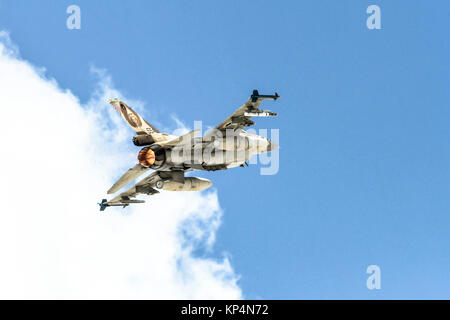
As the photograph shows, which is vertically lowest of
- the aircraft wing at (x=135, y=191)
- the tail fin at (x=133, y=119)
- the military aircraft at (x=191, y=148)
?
the aircraft wing at (x=135, y=191)

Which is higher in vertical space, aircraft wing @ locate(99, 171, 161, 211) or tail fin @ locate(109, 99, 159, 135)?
tail fin @ locate(109, 99, 159, 135)

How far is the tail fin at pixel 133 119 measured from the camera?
38.2 meters

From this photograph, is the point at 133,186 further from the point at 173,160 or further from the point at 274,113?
the point at 274,113

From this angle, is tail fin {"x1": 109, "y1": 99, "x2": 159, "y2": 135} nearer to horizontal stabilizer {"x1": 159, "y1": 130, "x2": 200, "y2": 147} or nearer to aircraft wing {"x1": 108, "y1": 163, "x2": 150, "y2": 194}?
horizontal stabilizer {"x1": 159, "y1": 130, "x2": 200, "y2": 147}

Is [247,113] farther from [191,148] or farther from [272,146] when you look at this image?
[272,146]

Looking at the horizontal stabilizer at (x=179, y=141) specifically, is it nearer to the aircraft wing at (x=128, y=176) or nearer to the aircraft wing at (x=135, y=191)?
Answer: the aircraft wing at (x=128, y=176)

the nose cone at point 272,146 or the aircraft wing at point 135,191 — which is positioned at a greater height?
the nose cone at point 272,146

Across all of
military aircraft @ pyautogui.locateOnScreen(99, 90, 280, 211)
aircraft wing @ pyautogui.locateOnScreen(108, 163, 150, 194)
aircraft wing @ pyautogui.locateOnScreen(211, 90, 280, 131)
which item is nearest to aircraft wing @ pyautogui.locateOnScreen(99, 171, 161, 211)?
military aircraft @ pyautogui.locateOnScreen(99, 90, 280, 211)

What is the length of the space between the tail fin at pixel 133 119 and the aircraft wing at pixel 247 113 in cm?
401

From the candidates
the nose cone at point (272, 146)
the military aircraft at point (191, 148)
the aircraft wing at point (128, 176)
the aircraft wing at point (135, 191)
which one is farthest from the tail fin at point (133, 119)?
the nose cone at point (272, 146)

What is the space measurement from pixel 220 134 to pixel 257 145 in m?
3.39

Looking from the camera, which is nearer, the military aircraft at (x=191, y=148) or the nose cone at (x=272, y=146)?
the military aircraft at (x=191, y=148)

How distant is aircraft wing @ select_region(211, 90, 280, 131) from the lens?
118 ft

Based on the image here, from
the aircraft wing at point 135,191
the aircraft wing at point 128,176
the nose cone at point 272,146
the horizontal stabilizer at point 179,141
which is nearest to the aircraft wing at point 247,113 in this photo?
the horizontal stabilizer at point 179,141
